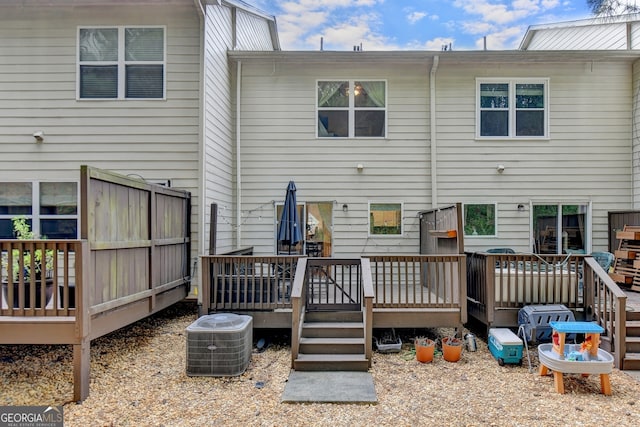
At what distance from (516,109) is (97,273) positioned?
28.0 feet

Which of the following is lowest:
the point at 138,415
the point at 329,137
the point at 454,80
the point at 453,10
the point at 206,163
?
the point at 138,415

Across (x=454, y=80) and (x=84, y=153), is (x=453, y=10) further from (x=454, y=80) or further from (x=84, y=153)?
(x=84, y=153)

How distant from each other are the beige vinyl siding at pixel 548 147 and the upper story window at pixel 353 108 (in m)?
1.33

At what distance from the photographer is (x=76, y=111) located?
23.6ft

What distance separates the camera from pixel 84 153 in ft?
23.6

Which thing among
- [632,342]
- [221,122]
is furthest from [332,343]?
[221,122]

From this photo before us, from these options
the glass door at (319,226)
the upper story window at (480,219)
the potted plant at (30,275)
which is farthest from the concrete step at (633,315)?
the potted plant at (30,275)

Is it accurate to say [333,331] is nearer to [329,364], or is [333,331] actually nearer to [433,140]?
[329,364]

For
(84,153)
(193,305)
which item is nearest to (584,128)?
(193,305)

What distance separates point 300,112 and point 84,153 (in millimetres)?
4347

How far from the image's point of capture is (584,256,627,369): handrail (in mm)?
4926

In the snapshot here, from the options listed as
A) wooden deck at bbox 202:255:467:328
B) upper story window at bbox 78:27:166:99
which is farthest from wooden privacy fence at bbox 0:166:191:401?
upper story window at bbox 78:27:166:99

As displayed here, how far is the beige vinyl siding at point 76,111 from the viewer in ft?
23.2

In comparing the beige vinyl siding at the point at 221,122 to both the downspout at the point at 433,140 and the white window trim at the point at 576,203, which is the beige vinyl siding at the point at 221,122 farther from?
the white window trim at the point at 576,203
